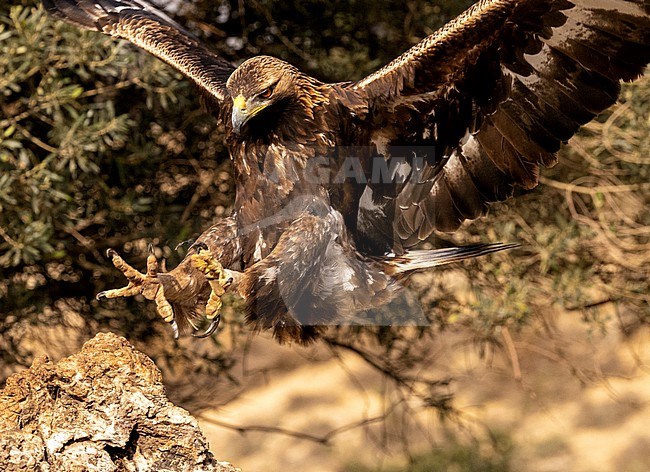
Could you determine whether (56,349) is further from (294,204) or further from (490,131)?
(490,131)

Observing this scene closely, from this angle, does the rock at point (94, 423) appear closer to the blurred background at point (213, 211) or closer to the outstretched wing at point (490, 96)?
the outstretched wing at point (490, 96)

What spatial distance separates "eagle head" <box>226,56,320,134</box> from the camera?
8.27ft

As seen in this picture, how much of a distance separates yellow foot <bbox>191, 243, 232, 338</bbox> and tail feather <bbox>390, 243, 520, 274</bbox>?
22.3 inches

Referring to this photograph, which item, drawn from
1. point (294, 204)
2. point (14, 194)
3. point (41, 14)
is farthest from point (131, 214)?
point (294, 204)

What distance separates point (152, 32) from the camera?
3330 millimetres

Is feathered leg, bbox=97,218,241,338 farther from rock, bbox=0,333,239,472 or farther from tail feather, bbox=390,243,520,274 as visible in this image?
tail feather, bbox=390,243,520,274

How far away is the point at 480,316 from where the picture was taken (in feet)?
15.7

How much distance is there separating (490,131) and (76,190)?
2320mm

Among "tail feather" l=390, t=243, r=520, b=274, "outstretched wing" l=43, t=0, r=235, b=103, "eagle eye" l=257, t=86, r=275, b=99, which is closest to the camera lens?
"eagle eye" l=257, t=86, r=275, b=99

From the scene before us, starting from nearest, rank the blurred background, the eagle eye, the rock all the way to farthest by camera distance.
Result: the rock, the eagle eye, the blurred background

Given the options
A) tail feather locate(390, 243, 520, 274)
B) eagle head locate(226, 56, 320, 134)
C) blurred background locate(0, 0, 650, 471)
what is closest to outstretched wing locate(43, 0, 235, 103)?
eagle head locate(226, 56, 320, 134)

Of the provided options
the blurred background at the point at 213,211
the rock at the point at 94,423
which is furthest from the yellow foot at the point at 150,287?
the blurred background at the point at 213,211

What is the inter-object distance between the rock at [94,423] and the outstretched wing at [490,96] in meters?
0.99

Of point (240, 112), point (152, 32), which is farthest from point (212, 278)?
point (152, 32)
